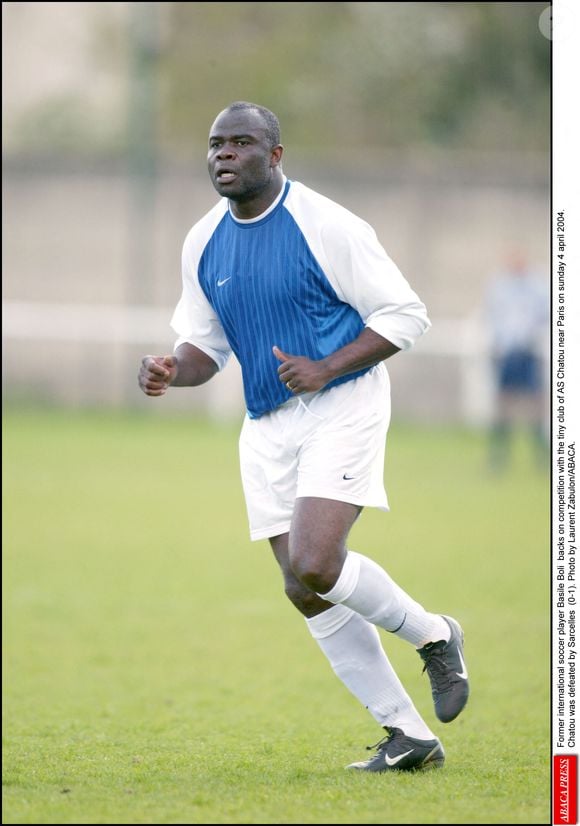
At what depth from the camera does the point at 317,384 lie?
5.46 m

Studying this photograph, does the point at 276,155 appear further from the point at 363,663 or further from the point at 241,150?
the point at 363,663

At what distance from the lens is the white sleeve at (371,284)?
5.53 meters

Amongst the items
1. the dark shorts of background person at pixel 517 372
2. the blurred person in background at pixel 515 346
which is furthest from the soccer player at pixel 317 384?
the dark shorts of background person at pixel 517 372

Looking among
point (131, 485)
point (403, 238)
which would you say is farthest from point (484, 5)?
point (131, 485)

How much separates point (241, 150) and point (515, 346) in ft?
43.7

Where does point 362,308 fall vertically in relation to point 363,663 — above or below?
above

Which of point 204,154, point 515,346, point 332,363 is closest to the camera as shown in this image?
point 332,363

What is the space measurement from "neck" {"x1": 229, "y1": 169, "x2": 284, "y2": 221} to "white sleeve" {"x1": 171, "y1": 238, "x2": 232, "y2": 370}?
1.43ft

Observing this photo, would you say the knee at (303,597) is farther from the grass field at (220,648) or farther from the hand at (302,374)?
the hand at (302,374)

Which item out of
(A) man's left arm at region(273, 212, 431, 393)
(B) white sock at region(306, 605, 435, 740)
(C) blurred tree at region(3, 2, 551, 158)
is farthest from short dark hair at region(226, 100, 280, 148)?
(C) blurred tree at region(3, 2, 551, 158)

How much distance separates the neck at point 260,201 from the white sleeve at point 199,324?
17.2 inches

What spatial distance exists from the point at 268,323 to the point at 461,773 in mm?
1975

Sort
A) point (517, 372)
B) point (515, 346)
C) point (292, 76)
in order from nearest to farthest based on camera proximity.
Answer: point (515, 346), point (517, 372), point (292, 76)

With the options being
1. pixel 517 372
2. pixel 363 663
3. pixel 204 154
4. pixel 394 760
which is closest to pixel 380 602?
pixel 363 663
